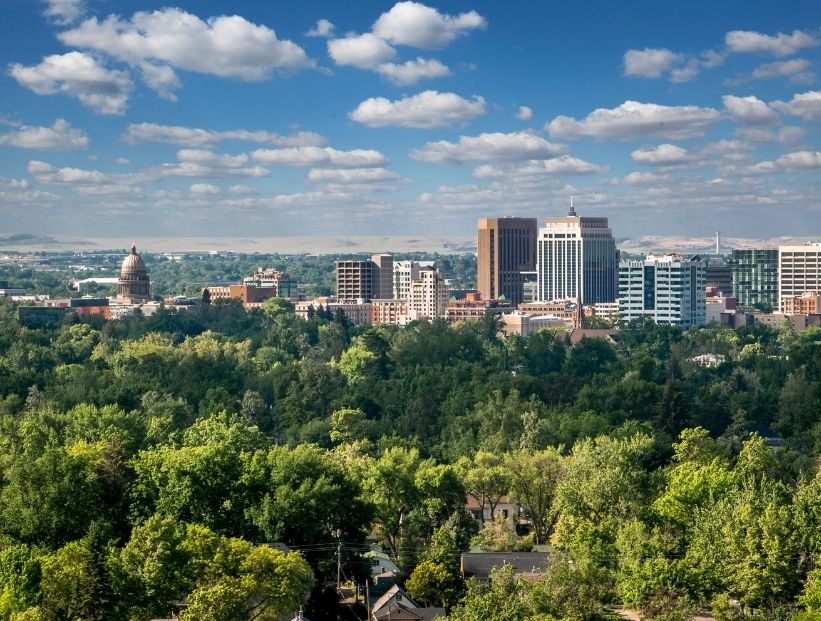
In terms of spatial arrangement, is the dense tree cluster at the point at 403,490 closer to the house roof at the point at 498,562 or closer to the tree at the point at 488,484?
the tree at the point at 488,484

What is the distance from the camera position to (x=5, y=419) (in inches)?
2810

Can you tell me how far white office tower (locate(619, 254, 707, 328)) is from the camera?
612 feet

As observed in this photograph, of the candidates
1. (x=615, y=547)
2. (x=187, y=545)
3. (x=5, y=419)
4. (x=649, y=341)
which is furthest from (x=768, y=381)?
(x=187, y=545)

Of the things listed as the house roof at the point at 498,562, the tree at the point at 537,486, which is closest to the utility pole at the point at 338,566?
the house roof at the point at 498,562

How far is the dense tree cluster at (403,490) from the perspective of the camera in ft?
143

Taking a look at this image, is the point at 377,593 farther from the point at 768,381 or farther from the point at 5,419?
the point at 768,381

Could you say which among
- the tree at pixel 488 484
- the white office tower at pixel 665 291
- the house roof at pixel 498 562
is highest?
the white office tower at pixel 665 291

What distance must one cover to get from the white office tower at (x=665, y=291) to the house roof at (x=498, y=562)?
134 m

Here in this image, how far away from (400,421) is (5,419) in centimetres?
2266

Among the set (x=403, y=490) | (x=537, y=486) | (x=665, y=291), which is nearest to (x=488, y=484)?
(x=537, y=486)

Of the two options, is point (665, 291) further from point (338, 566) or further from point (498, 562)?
point (338, 566)

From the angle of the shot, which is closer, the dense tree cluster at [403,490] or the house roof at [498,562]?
the dense tree cluster at [403,490]

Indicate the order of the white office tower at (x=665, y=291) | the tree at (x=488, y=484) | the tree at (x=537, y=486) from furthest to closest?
the white office tower at (x=665, y=291), the tree at (x=488, y=484), the tree at (x=537, y=486)

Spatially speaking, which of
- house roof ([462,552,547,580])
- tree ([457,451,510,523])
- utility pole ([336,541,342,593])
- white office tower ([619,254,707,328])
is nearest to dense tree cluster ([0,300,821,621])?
tree ([457,451,510,523])
